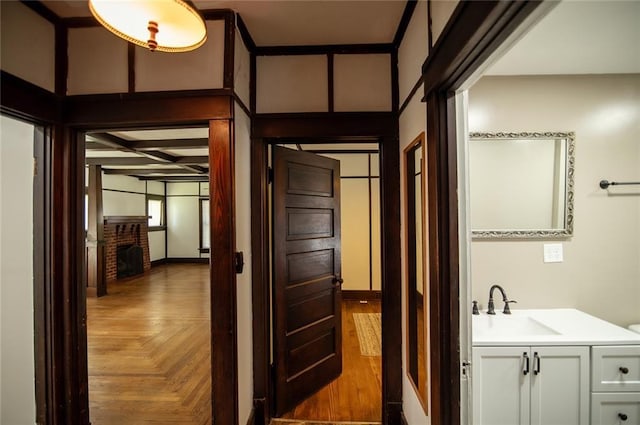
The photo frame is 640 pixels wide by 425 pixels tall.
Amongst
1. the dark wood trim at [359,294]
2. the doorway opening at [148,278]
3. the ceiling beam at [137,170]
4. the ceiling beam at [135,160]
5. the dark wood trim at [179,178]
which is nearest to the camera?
the doorway opening at [148,278]

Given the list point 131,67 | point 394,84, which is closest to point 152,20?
point 131,67

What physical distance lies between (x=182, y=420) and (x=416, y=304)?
2067 mm

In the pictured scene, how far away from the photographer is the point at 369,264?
5148 millimetres

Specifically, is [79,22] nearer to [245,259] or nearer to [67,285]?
[67,285]

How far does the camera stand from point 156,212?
9242mm

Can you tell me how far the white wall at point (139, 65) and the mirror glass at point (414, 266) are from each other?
4.30ft

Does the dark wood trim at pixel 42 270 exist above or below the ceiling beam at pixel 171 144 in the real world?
below

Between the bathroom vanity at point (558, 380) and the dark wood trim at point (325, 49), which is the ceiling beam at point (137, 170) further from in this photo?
the bathroom vanity at point (558, 380)

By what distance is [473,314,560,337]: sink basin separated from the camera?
6.13ft

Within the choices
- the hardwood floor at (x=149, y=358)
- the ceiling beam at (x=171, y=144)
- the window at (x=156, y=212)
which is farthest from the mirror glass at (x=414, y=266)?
the window at (x=156, y=212)

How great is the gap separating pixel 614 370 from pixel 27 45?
147 inches

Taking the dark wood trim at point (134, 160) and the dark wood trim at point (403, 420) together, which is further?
the dark wood trim at point (134, 160)

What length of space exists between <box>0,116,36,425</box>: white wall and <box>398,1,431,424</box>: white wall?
90.6 inches

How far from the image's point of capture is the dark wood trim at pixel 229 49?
1.69m
